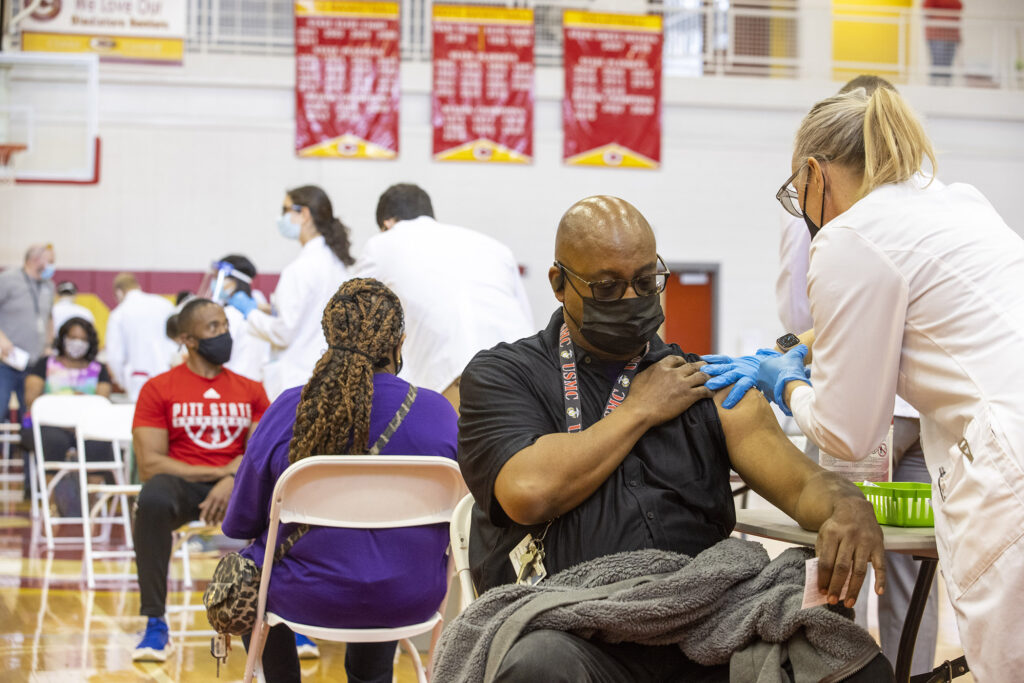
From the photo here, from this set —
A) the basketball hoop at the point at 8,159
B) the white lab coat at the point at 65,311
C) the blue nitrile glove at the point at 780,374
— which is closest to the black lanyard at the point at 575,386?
the blue nitrile glove at the point at 780,374

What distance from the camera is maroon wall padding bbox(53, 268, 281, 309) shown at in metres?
9.89

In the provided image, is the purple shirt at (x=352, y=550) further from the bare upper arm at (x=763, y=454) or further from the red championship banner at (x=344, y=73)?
the red championship banner at (x=344, y=73)

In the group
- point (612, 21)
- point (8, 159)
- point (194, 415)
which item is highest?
point (612, 21)

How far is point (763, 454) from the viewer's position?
1.72 meters

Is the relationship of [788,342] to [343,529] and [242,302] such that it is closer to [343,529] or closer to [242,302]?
[343,529]

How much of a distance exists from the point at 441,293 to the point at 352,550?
1.45 meters

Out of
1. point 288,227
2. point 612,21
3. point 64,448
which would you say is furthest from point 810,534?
point 612,21

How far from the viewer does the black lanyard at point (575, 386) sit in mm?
1759

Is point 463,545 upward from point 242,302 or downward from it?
downward

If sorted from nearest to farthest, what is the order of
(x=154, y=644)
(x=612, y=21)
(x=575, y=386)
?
(x=575, y=386) < (x=154, y=644) < (x=612, y=21)

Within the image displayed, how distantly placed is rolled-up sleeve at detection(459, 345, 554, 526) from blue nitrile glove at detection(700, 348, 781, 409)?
11.3 inches

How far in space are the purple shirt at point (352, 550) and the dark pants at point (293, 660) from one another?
178mm

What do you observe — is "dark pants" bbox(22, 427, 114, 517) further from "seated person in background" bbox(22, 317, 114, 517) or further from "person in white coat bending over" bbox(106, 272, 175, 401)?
"person in white coat bending over" bbox(106, 272, 175, 401)

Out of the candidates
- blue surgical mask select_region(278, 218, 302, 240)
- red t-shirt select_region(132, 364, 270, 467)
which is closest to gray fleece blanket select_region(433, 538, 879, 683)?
red t-shirt select_region(132, 364, 270, 467)
